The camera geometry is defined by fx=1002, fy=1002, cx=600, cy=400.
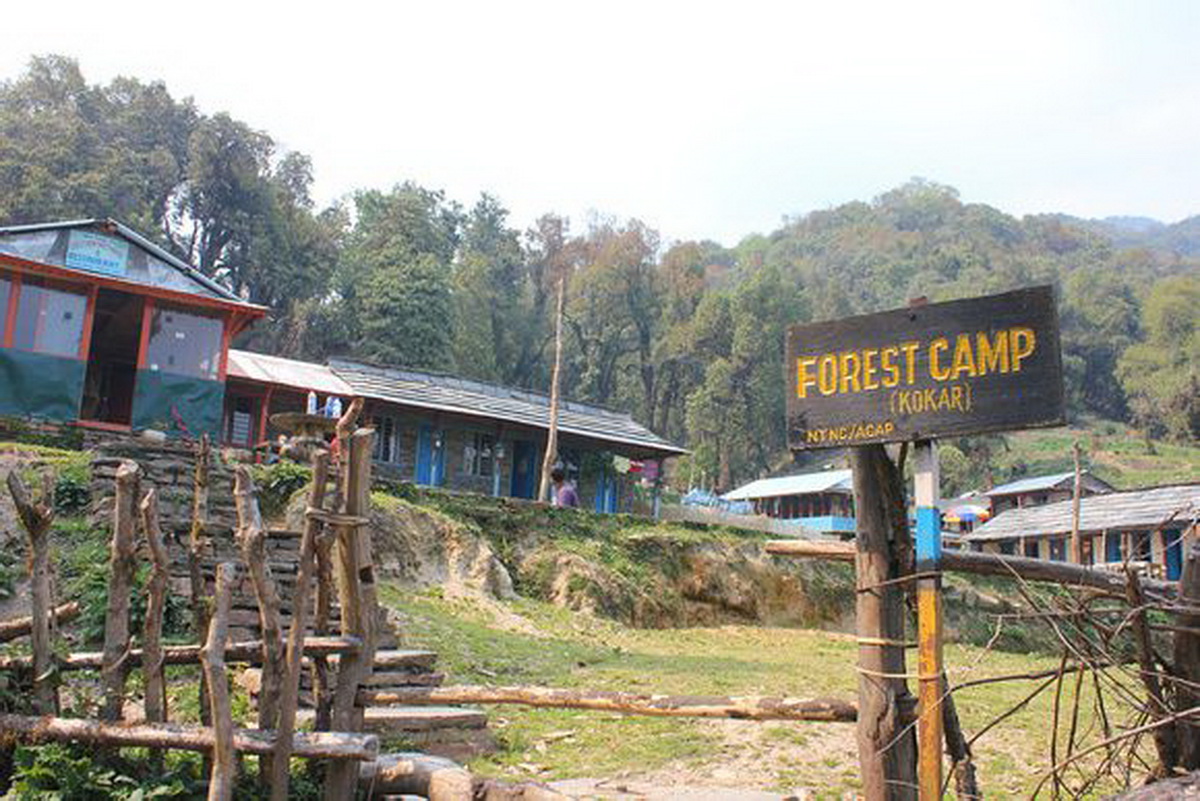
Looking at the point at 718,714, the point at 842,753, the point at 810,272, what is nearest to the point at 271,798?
the point at 718,714

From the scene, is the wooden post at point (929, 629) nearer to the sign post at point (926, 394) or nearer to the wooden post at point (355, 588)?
the sign post at point (926, 394)

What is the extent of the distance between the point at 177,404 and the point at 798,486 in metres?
33.7

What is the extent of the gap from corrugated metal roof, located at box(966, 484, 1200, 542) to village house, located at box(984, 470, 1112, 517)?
518cm

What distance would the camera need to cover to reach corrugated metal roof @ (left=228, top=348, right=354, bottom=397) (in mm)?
25688

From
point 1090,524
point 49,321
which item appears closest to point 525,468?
point 49,321

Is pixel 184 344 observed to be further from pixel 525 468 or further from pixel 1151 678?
pixel 1151 678

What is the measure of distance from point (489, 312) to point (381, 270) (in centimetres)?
894

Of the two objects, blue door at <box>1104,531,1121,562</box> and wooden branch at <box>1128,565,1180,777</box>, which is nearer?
wooden branch at <box>1128,565,1180,777</box>

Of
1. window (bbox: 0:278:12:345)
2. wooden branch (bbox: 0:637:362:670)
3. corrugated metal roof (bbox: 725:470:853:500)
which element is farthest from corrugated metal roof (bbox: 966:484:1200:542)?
window (bbox: 0:278:12:345)

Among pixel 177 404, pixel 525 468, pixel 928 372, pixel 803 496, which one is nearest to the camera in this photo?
pixel 928 372

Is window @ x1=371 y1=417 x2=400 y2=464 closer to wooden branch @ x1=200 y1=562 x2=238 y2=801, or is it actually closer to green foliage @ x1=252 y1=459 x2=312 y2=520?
green foliage @ x1=252 y1=459 x2=312 y2=520

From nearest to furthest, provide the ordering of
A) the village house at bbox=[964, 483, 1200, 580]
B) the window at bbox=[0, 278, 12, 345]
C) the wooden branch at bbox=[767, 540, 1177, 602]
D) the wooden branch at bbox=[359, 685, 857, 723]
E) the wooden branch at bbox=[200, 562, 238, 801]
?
the wooden branch at bbox=[767, 540, 1177, 602] → the wooden branch at bbox=[359, 685, 857, 723] → the wooden branch at bbox=[200, 562, 238, 801] → the window at bbox=[0, 278, 12, 345] → the village house at bbox=[964, 483, 1200, 580]

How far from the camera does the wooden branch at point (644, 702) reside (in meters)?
5.09

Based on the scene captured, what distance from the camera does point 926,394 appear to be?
4.57 metres
